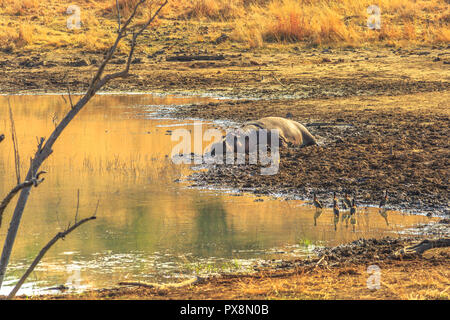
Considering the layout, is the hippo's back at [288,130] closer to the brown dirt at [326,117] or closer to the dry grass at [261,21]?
the brown dirt at [326,117]

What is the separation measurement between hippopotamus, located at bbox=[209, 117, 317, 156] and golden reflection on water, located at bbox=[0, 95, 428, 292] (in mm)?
921

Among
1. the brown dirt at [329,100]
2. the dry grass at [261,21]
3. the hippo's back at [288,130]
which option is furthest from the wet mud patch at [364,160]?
the dry grass at [261,21]

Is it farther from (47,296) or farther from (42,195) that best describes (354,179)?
(47,296)

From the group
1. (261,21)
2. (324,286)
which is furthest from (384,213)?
(261,21)

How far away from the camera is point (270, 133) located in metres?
12.4

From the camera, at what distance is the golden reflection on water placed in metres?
7.61

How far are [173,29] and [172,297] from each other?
2050 centimetres

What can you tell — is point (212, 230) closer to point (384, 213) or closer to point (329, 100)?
point (384, 213)

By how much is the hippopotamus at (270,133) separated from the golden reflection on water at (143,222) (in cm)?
92

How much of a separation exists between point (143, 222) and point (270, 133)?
395cm

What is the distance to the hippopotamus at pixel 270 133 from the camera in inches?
477

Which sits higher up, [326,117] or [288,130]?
[288,130]

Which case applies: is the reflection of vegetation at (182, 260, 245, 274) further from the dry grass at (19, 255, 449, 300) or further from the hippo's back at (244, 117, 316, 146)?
the hippo's back at (244, 117, 316, 146)

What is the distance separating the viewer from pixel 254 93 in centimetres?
1848
